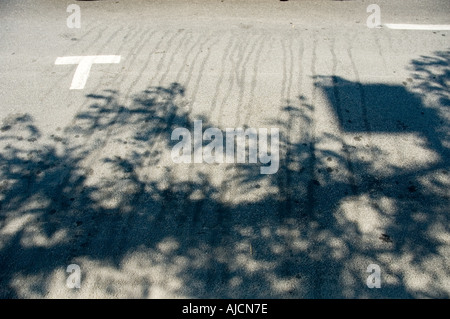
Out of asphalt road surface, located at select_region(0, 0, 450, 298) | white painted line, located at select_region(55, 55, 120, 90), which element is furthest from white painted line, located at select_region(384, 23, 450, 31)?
white painted line, located at select_region(55, 55, 120, 90)

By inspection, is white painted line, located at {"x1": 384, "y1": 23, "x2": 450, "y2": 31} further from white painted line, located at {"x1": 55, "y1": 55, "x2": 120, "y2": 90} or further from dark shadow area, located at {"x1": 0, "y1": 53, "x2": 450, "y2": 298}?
white painted line, located at {"x1": 55, "y1": 55, "x2": 120, "y2": 90}

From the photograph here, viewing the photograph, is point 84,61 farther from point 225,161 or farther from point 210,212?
point 210,212

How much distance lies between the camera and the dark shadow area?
12.2 ft

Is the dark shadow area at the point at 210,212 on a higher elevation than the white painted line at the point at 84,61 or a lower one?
lower

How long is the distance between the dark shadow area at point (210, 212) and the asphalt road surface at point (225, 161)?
19mm

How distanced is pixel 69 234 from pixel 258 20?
20.4 feet

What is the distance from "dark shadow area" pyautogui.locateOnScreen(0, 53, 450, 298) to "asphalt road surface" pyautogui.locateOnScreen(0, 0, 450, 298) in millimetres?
19

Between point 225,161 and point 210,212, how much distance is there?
36.1 inches

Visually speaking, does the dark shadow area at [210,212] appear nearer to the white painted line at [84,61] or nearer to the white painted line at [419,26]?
the white painted line at [84,61]

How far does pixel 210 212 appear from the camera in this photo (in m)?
4.31

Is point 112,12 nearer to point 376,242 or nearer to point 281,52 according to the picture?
point 281,52

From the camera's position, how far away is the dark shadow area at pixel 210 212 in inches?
147

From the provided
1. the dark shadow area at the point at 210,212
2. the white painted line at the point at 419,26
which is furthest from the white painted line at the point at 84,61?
the white painted line at the point at 419,26

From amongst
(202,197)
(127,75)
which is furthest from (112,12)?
(202,197)
